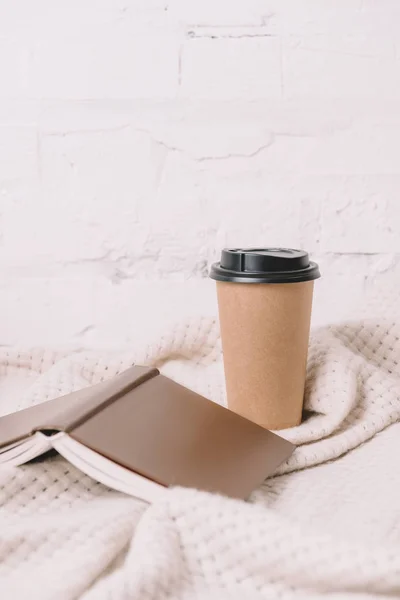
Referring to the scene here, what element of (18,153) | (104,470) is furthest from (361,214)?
(104,470)

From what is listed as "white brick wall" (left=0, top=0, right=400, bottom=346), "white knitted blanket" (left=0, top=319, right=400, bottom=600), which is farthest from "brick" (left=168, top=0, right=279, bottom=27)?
"white knitted blanket" (left=0, top=319, right=400, bottom=600)

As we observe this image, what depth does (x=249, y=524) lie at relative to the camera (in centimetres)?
54

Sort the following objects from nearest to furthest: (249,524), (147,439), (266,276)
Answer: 1. (249,524)
2. (147,439)
3. (266,276)

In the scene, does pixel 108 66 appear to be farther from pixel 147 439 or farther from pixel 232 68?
pixel 147 439

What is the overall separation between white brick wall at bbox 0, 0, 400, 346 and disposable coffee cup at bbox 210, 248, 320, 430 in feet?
0.90

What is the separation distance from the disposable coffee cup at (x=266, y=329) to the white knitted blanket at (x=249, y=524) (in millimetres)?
47

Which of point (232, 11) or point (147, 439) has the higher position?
point (232, 11)

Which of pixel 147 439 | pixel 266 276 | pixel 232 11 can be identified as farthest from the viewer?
pixel 232 11

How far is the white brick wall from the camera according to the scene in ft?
3.57

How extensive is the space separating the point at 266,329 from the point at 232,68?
18.9 inches

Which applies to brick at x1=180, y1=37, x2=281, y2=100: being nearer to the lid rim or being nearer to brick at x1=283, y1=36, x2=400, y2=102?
brick at x1=283, y1=36, x2=400, y2=102

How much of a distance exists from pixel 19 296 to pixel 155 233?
0.82 ft

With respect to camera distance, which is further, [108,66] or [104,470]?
[108,66]

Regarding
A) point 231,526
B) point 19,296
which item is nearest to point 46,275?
point 19,296
